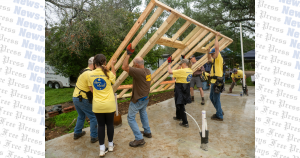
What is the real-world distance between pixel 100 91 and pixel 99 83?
13 centimetres

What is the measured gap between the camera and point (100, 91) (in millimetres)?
2422


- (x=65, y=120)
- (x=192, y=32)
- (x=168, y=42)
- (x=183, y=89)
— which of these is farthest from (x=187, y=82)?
(x=65, y=120)

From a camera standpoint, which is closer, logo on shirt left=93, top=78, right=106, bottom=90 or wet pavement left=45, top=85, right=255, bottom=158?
logo on shirt left=93, top=78, right=106, bottom=90

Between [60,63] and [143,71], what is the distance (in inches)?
250

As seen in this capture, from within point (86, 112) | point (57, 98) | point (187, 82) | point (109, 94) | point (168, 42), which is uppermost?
point (168, 42)

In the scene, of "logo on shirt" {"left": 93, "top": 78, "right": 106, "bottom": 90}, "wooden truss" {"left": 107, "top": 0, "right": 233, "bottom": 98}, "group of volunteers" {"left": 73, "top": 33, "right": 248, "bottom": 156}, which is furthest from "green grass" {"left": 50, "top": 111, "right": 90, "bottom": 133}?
"logo on shirt" {"left": 93, "top": 78, "right": 106, "bottom": 90}

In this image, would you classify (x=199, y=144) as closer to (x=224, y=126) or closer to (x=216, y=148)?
(x=216, y=148)

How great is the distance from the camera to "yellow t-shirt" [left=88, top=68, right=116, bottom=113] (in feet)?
7.80

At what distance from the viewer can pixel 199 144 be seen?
2.83m

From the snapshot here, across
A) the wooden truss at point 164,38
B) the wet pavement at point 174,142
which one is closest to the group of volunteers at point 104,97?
the wet pavement at point 174,142

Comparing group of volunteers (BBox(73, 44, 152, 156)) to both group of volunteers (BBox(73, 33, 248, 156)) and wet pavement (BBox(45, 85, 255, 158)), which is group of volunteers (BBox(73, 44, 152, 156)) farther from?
wet pavement (BBox(45, 85, 255, 158))

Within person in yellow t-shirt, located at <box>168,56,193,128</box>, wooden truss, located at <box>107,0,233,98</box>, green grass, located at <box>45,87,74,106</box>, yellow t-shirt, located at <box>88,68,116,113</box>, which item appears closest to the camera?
yellow t-shirt, located at <box>88,68,116,113</box>

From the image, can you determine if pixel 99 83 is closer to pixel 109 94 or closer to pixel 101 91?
pixel 101 91

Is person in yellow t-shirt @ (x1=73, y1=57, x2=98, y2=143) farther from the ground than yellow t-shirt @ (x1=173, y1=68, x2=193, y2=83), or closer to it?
closer to it
